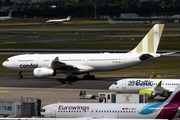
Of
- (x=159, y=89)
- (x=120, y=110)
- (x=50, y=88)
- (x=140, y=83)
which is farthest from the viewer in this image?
(x=50, y=88)

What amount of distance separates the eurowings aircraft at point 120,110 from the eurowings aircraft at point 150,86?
40.4 ft

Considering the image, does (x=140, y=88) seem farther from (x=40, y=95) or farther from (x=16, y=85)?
(x=16, y=85)

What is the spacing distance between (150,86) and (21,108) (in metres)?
20.1

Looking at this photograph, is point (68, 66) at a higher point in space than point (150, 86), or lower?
higher

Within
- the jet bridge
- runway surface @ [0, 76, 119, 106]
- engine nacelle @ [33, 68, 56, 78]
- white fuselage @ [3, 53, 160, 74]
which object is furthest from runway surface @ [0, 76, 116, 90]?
the jet bridge

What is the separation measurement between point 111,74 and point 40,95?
25.1 m

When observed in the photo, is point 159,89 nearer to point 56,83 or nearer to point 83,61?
point 83,61

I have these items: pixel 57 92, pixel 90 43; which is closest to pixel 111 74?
pixel 57 92

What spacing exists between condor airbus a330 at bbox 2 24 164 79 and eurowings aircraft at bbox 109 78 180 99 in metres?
15.9

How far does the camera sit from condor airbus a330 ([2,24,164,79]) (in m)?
63.5

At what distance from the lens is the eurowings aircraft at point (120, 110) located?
3103 cm

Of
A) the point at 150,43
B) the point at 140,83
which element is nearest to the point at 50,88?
the point at 140,83

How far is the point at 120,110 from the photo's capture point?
3172 cm

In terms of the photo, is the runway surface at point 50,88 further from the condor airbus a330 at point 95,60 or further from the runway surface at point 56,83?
the condor airbus a330 at point 95,60
